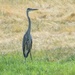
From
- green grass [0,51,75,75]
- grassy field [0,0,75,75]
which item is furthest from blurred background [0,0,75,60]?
green grass [0,51,75,75]

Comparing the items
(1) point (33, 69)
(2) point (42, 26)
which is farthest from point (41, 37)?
(1) point (33, 69)

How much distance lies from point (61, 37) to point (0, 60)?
784cm

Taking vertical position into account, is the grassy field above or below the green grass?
below

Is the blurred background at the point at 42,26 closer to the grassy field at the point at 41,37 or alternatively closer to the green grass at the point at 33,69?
the grassy field at the point at 41,37

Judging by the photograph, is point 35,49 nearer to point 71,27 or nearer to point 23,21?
point 71,27

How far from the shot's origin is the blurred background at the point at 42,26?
18984 millimetres

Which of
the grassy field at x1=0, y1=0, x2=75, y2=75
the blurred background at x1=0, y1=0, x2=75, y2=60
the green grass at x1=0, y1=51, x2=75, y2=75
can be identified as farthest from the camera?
the blurred background at x1=0, y1=0, x2=75, y2=60

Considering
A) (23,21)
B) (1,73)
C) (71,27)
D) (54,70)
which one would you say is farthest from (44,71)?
(23,21)

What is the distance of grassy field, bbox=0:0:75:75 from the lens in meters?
12.6

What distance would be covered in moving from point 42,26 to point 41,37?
3234 mm

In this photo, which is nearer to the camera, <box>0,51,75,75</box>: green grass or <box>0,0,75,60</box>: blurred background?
<box>0,51,75,75</box>: green grass

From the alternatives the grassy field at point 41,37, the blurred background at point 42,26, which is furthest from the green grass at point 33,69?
the blurred background at point 42,26

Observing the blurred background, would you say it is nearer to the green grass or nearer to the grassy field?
the grassy field

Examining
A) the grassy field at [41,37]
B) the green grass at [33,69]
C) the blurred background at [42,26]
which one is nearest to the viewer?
the green grass at [33,69]
